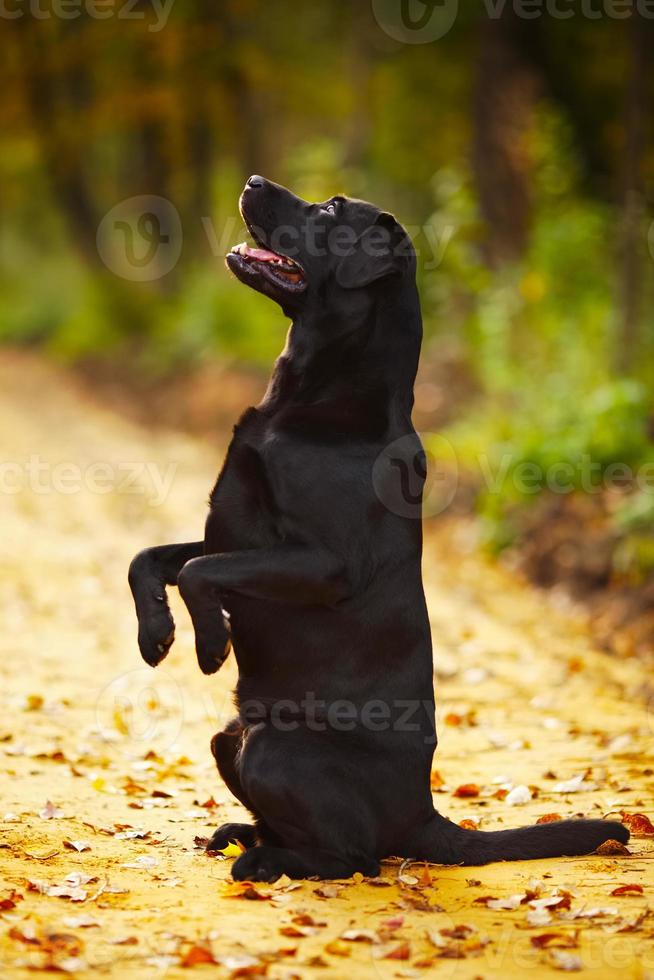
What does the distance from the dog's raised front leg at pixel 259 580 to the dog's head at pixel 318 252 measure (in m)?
0.87

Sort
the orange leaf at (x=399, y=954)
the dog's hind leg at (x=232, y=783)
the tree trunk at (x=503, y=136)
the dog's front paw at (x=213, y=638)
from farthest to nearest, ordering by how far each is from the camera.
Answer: the tree trunk at (x=503, y=136), the dog's hind leg at (x=232, y=783), the dog's front paw at (x=213, y=638), the orange leaf at (x=399, y=954)

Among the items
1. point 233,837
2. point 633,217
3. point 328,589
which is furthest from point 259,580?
point 633,217

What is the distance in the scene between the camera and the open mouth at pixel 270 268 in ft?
13.6

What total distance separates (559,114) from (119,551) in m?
8.43

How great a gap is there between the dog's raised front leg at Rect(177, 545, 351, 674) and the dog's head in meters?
0.87

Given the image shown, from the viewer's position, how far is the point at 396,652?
401 cm

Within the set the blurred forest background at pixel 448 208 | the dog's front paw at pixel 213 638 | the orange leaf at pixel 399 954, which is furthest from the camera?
the blurred forest background at pixel 448 208

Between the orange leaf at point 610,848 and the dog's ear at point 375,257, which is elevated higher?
the dog's ear at point 375,257

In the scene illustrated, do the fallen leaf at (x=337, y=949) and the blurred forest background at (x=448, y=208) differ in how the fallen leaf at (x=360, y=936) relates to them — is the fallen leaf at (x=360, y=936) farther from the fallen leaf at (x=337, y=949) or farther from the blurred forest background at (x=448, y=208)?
the blurred forest background at (x=448, y=208)

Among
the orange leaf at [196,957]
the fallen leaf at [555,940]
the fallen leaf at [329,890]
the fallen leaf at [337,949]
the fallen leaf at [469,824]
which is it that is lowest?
the fallen leaf at [555,940]

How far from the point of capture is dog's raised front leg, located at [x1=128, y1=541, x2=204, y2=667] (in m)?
4.11

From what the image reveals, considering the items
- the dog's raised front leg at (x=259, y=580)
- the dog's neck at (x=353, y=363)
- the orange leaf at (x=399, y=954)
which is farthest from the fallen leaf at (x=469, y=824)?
the dog's neck at (x=353, y=363)

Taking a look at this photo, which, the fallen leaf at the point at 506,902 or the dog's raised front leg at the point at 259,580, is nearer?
the fallen leaf at the point at 506,902

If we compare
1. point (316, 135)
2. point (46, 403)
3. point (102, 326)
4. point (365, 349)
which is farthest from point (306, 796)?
point (316, 135)
